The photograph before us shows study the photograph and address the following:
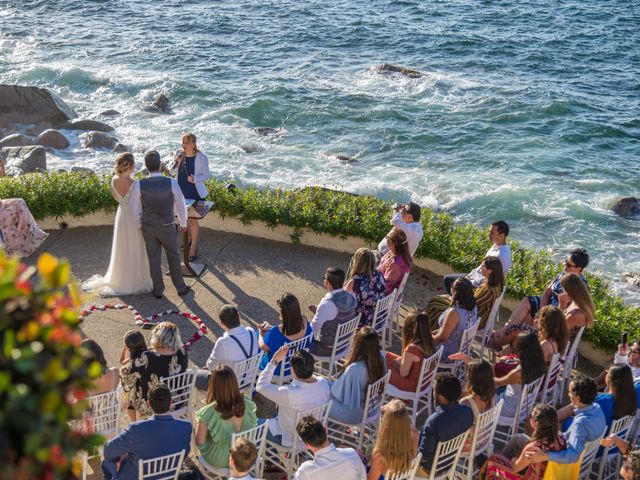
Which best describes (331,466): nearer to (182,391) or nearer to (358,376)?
(358,376)

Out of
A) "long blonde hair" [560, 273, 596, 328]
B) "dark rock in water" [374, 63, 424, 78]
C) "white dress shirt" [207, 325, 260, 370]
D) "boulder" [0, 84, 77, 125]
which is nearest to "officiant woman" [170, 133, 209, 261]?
"white dress shirt" [207, 325, 260, 370]

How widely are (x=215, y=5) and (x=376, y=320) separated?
1296 inches

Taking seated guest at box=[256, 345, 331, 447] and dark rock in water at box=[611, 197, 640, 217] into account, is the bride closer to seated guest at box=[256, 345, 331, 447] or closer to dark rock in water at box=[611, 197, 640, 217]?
seated guest at box=[256, 345, 331, 447]

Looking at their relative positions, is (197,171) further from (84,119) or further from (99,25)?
(99,25)

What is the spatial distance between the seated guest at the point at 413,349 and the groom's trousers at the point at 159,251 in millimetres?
3940

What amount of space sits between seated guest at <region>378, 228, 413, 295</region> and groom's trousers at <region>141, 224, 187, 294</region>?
115 inches

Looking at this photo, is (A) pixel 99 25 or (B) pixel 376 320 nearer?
(B) pixel 376 320

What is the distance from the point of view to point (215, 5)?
39594 millimetres

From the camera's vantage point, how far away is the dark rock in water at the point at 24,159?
64.2 feet

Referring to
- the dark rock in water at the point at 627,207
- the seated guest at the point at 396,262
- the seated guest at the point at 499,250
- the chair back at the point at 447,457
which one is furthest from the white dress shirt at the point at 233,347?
the dark rock in water at the point at 627,207

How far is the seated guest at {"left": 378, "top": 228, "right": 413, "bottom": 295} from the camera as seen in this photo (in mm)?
10133

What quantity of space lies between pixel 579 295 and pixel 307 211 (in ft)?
16.3

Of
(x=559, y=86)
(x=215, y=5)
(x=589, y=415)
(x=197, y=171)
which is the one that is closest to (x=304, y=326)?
(x=589, y=415)

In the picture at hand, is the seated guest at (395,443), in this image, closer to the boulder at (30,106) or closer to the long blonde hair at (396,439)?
the long blonde hair at (396,439)
